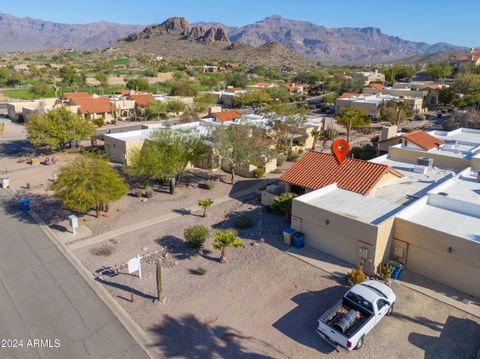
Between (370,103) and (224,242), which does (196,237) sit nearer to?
(224,242)

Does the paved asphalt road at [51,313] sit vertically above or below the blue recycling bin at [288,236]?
below

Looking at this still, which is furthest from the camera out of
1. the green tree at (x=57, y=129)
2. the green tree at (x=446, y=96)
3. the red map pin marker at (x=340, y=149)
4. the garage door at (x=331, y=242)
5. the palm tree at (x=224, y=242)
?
the green tree at (x=446, y=96)

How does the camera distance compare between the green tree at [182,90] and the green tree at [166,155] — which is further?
the green tree at [182,90]

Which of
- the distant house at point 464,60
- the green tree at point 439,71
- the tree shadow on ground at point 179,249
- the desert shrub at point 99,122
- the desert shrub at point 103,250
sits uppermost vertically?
the distant house at point 464,60

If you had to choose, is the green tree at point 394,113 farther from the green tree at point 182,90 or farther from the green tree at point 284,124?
the green tree at point 182,90

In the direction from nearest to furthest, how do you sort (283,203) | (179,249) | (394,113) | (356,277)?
(356,277) → (179,249) → (283,203) → (394,113)

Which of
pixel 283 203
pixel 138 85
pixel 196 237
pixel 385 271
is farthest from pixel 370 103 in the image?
pixel 138 85

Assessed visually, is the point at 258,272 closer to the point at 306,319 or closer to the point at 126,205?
the point at 306,319

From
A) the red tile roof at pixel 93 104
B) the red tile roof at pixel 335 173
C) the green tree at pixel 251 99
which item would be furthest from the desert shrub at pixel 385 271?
the green tree at pixel 251 99
